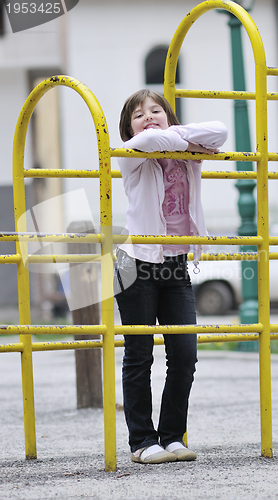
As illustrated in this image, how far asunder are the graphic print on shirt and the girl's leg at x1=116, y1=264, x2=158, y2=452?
276 mm

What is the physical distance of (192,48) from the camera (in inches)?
466

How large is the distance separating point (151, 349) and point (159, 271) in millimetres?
285

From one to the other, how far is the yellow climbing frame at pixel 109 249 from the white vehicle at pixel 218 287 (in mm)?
8403

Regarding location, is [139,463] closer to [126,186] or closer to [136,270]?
[136,270]

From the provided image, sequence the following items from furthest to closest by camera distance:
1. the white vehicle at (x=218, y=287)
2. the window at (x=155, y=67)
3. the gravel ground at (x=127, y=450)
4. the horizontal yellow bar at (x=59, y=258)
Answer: the window at (x=155, y=67), the white vehicle at (x=218, y=287), the horizontal yellow bar at (x=59, y=258), the gravel ground at (x=127, y=450)

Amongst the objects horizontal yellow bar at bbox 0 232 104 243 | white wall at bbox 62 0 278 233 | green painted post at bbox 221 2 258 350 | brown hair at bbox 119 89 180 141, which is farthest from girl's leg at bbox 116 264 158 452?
white wall at bbox 62 0 278 233

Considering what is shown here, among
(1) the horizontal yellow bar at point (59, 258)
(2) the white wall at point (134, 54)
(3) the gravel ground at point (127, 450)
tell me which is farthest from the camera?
(2) the white wall at point (134, 54)

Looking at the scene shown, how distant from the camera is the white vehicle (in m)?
10.8

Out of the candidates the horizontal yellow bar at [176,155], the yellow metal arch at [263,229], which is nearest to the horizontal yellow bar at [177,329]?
the yellow metal arch at [263,229]

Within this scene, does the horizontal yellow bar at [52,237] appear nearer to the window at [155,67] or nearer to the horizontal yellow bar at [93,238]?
the horizontal yellow bar at [93,238]

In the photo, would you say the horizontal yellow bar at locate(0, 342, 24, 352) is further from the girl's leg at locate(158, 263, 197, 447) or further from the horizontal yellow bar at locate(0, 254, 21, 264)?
the girl's leg at locate(158, 263, 197, 447)

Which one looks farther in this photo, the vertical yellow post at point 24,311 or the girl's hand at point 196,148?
the vertical yellow post at point 24,311

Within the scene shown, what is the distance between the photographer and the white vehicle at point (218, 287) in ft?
35.4

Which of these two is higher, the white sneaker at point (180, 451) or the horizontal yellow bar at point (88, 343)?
the horizontal yellow bar at point (88, 343)
